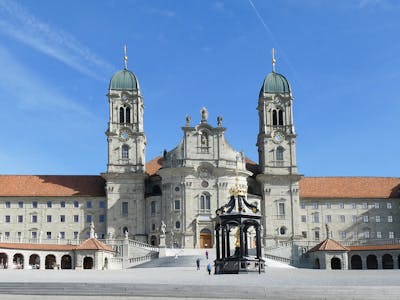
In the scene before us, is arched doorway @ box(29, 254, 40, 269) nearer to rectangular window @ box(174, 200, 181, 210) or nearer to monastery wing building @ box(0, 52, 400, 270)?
monastery wing building @ box(0, 52, 400, 270)

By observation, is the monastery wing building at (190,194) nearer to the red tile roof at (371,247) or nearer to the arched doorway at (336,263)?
the red tile roof at (371,247)

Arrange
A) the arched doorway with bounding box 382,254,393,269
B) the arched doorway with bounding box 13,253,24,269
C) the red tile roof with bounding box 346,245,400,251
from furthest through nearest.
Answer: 1. the arched doorway with bounding box 382,254,393,269
2. the red tile roof with bounding box 346,245,400,251
3. the arched doorway with bounding box 13,253,24,269

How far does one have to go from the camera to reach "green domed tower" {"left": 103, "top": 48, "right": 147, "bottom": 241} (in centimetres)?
9225

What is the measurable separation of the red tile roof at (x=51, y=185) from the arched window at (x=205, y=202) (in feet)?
44.6

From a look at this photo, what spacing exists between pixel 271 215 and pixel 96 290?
62458mm

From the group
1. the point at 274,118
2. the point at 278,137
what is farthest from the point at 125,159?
the point at 274,118

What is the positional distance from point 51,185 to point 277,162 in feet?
102

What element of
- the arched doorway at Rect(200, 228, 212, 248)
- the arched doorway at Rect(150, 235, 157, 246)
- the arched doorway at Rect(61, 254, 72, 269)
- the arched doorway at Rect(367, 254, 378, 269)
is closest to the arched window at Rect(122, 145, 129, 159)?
the arched doorway at Rect(150, 235, 157, 246)

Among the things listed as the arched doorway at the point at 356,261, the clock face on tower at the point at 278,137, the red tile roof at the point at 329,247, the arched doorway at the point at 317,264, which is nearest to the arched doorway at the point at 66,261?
the arched doorway at the point at 317,264

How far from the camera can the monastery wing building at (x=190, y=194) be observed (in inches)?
3588

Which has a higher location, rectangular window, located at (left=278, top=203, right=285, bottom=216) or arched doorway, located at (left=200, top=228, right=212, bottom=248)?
rectangular window, located at (left=278, top=203, right=285, bottom=216)

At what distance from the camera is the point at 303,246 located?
8575cm

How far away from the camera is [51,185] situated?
96.1 meters

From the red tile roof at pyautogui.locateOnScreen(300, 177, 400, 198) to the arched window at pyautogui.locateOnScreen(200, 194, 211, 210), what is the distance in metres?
14.0
